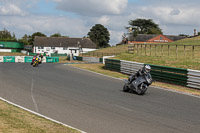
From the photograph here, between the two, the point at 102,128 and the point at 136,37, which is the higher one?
the point at 136,37

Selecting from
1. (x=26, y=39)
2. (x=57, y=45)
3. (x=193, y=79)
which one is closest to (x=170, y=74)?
(x=193, y=79)

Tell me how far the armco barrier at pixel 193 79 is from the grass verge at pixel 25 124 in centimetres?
1094

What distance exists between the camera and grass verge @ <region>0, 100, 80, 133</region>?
6.37 m

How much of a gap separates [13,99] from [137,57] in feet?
82.3

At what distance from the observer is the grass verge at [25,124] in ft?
20.9

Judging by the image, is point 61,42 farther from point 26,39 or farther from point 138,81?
point 138,81

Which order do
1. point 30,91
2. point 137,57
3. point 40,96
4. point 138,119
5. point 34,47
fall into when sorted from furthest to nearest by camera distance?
point 34,47, point 137,57, point 30,91, point 40,96, point 138,119

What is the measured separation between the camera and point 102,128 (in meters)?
7.19

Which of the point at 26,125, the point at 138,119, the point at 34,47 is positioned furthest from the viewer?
the point at 34,47

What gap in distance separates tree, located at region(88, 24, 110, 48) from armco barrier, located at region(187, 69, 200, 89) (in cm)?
11467

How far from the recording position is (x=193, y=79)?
1673cm

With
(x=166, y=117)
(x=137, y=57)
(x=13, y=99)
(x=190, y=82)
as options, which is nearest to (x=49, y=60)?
(x=137, y=57)

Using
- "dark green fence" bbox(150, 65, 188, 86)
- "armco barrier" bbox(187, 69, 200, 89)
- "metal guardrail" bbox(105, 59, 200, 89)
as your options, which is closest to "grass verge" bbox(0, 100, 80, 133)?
"armco barrier" bbox(187, 69, 200, 89)

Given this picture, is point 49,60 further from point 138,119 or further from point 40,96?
point 138,119
